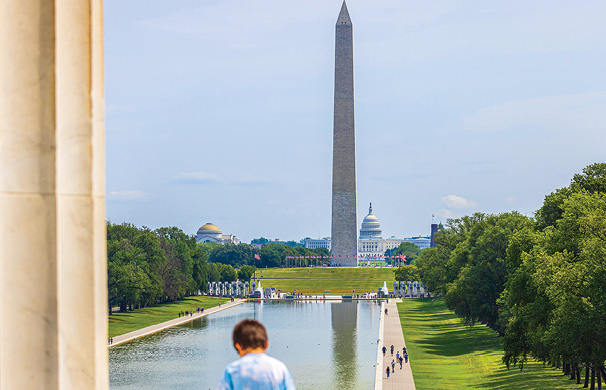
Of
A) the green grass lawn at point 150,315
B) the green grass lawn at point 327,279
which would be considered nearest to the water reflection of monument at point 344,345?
the green grass lawn at point 150,315

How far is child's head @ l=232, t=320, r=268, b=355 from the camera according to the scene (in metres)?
3.57

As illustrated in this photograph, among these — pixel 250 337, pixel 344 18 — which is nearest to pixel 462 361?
pixel 250 337

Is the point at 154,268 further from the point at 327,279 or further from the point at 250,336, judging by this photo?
the point at 250,336

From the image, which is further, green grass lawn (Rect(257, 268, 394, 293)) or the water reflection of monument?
green grass lawn (Rect(257, 268, 394, 293))

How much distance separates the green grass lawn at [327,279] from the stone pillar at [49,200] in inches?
3711

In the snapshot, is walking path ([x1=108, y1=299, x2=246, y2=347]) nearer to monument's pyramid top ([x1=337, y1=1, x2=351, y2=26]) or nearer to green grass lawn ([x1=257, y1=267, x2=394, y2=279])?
green grass lawn ([x1=257, y1=267, x2=394, y2=279])

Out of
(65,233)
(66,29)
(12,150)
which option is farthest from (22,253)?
(66,29)

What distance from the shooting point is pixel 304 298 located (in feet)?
288

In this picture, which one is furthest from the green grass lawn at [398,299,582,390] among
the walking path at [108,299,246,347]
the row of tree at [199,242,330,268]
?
the row of tree at [199,242,330,268]

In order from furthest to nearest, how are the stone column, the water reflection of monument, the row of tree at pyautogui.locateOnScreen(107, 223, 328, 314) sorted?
1. the row of tree at pyautogui.locateOnScreen(107, 223, 328, 314)
2. the water reflection of monument
3. the stone column

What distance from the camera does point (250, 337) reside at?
3.56 meters

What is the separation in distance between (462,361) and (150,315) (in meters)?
33.0

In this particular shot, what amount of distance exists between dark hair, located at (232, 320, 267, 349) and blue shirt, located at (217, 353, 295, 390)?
0.10 metres

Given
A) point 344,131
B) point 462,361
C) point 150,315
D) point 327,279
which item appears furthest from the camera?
point 327,279
